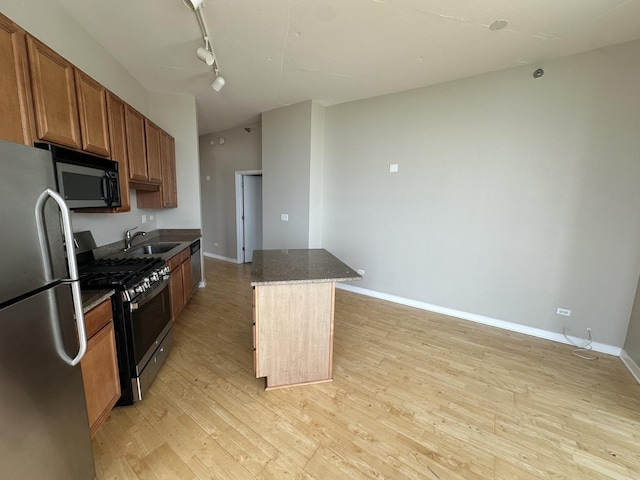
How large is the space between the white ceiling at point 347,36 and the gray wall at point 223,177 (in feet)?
6.60

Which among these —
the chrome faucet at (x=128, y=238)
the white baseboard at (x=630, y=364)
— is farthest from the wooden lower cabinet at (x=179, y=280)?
the white baseboard at (x=630, y=364)

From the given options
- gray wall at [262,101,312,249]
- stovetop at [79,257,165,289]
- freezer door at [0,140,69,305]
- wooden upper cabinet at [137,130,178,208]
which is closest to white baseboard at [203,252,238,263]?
gray wall at [262,101,312,249]

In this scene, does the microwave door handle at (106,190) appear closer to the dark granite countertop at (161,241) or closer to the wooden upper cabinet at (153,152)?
the dark granite countertop at (161,241)

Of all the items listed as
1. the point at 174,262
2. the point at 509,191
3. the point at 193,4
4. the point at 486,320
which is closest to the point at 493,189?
the point at 509,191

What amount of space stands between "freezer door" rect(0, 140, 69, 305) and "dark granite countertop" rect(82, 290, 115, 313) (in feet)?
1.32

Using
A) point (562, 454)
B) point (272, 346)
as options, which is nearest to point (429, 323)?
point (562, 454)

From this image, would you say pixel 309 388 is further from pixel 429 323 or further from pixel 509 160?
pixel 509 160

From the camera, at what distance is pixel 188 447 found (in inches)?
60.1

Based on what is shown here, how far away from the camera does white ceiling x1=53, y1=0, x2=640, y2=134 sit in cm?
196

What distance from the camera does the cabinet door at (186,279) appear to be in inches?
122

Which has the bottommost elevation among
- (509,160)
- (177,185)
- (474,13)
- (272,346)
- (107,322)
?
(272,346)

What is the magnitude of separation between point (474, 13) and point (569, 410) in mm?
3120

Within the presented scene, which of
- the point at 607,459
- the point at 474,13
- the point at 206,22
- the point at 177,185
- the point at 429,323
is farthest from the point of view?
the point at 177,185

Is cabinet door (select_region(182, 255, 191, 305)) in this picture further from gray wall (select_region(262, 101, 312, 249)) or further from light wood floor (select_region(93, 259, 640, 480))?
gray wall (select_region(262, 101, 312, 249))
